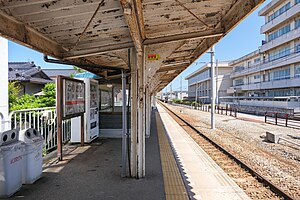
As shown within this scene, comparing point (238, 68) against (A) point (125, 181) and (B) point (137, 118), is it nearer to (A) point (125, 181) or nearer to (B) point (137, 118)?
(B) point (137, 118)

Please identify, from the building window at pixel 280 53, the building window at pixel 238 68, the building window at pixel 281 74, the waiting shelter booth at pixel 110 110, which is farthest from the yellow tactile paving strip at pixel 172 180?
the building window at pixel 238 68

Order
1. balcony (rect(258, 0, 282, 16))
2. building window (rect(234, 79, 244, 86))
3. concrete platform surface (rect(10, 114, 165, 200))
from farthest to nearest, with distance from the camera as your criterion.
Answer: building window (rect(234, 79, 244, 86)) → balcony (rect(258, 0, 282, 16)) → concrete platform surface (rect(10, 114, 165, 200))

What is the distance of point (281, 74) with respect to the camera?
30891mm

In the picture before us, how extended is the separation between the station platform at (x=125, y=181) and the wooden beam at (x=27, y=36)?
7.42ft

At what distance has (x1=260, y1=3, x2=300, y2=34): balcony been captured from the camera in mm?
27256

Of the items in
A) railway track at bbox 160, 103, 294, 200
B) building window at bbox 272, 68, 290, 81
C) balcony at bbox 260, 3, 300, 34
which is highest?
balcony at bbox 260, 3, 300, 34

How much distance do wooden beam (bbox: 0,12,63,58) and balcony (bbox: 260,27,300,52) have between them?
2990 cm

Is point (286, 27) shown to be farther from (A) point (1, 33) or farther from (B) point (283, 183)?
(A) point (1, 33)

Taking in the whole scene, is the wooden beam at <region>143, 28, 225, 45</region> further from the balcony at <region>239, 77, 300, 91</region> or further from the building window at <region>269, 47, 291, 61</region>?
the building window at <region>269, 47, 291, 61</region>

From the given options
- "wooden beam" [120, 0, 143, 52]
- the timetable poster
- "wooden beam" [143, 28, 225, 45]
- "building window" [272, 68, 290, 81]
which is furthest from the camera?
"building window" [272, 68, 290, 81]

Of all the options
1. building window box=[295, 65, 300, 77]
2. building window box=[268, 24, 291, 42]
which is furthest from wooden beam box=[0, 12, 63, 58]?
building window box=[268, 24, 291, 42]

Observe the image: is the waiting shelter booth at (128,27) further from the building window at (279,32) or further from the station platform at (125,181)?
the building window at (279,32)

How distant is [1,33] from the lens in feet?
8.71

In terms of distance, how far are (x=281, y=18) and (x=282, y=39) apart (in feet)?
8.96
